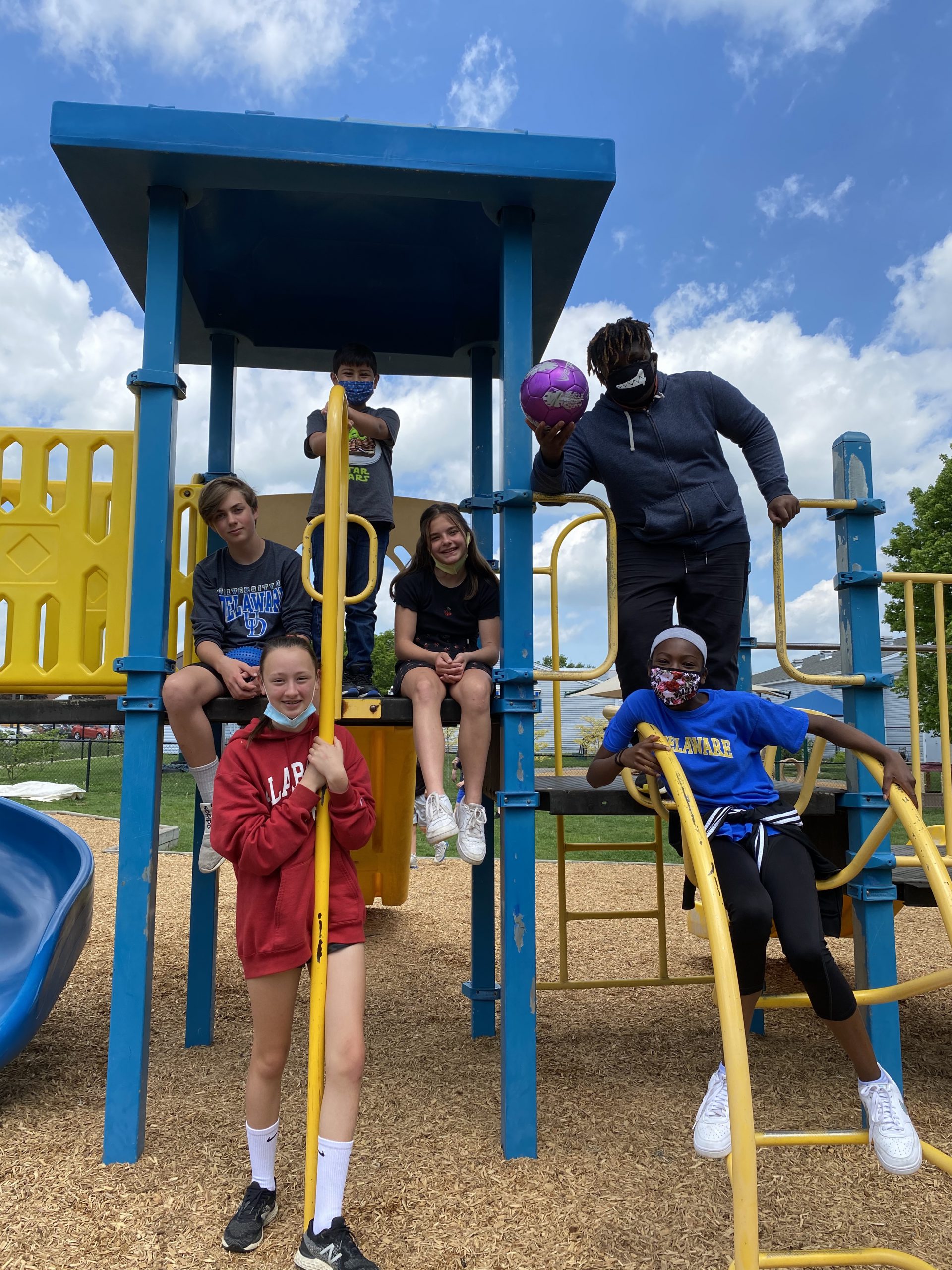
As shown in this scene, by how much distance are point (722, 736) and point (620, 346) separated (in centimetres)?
170

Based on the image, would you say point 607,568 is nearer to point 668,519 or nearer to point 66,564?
point 668,519

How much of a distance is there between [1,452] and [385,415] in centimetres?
183

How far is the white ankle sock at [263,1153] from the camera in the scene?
2781mm

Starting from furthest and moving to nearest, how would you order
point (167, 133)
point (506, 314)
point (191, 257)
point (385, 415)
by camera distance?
point (385, 415), point (191, 257), point (506, 314), point (167, 133)

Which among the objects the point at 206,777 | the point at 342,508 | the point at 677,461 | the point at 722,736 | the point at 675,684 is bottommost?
the point at 206,777

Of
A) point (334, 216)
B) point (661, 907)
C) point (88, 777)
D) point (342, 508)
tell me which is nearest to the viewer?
point (342, 508)

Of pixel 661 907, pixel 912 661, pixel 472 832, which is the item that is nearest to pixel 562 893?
pixel 661 907

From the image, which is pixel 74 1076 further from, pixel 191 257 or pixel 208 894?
pixel 191 257

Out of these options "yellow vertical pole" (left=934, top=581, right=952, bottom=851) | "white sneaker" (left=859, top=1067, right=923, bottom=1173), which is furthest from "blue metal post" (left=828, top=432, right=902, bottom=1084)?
"white sneaker" (left=859, top=1067, right=923, bottom=1173)

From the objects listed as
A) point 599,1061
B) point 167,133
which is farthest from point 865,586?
point 167,133

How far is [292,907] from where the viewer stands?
269 cm

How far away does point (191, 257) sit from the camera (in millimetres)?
4562

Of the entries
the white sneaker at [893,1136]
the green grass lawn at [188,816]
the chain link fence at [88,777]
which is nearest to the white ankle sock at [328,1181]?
the white sneaker at [893,1136]

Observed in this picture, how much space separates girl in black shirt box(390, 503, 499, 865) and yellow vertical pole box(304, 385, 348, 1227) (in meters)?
0.96
